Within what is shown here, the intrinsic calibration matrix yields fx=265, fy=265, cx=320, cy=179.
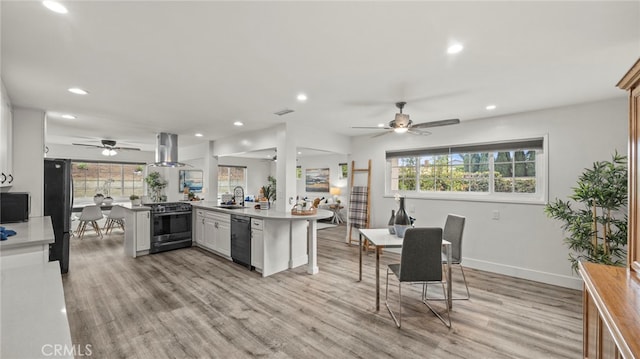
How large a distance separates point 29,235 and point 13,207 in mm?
1255

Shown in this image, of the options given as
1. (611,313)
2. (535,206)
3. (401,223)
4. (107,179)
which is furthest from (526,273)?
(107,179)

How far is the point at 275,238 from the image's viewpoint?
4.01 metres

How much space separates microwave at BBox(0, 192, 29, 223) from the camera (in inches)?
120

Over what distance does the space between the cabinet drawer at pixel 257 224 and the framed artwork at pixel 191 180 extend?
5.47 meters

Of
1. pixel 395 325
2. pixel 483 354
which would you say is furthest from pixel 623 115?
pixel 395 325

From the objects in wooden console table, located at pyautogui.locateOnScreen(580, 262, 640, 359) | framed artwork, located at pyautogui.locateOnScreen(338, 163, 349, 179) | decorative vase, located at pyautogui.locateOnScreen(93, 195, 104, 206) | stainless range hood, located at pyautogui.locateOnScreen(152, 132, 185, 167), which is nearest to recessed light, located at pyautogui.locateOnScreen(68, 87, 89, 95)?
stainless range hood, located at pyautogui.locateOnScreen(152, 132, 185, 167)

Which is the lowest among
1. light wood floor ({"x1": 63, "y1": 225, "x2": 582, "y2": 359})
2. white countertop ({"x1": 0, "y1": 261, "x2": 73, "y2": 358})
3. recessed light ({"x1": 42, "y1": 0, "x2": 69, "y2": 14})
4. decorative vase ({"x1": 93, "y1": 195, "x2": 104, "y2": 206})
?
light wood floor ({"x1": 63, "y1": 225, "x2": 582, "y2": 359})

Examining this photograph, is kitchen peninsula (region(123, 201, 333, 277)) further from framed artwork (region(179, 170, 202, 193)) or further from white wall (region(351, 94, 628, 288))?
framed artwork (region(179, 170, 202, 193))

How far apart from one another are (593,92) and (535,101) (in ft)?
1.65

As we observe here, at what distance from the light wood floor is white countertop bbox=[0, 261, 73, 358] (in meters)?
1.16

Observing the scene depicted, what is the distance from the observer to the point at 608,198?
2.83 m

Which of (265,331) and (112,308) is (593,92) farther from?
(112,308)

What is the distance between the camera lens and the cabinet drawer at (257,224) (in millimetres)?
3916

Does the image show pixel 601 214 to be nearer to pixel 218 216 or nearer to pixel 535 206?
pixel 535 206
